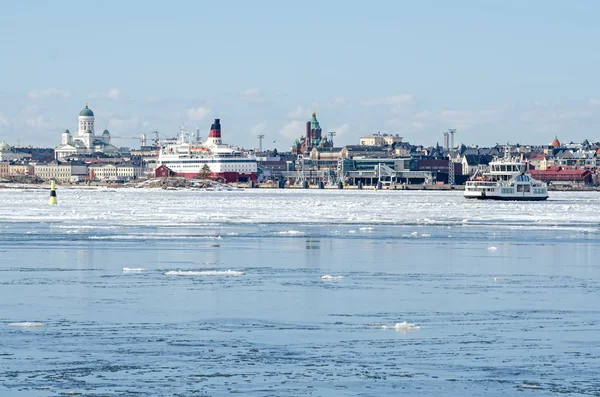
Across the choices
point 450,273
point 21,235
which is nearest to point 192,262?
point 450,273

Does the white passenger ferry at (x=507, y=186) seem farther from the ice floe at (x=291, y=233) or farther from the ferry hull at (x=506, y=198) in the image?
the ice floe at (x=291, y=233)

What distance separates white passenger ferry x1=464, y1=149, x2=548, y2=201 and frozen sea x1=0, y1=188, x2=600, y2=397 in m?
67.3

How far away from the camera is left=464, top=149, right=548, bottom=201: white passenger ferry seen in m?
93.9

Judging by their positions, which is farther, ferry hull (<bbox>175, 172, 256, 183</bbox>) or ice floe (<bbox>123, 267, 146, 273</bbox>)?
ferry hull (<bbox>175, 172, 256, 183</bbox>)

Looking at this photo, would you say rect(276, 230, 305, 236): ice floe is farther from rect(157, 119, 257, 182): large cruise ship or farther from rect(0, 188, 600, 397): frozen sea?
rect(157, 119, 257, 182): large cruise ship

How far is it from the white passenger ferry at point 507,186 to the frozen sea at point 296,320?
221 ft

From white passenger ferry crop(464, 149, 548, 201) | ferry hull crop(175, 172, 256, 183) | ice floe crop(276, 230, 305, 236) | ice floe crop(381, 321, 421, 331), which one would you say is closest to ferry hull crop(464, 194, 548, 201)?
white passenger ferry crop(464, 149, 548, 201)

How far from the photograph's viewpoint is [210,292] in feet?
57.3

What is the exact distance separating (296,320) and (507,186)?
81490 mm

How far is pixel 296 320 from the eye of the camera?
→ 14.7 meters

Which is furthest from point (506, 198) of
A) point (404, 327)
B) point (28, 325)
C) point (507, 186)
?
point (28, 325)

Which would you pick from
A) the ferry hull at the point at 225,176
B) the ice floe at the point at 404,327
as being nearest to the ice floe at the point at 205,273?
the ice floe at the point at 404,327

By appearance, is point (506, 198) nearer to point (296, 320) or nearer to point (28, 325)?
point (296, 320)

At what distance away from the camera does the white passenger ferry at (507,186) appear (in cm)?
9389
